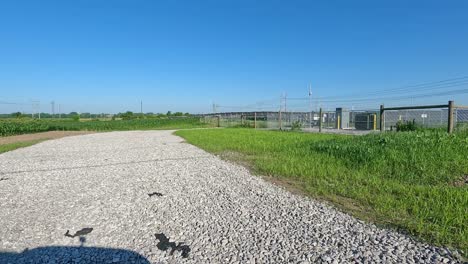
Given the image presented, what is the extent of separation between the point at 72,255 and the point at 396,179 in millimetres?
5426

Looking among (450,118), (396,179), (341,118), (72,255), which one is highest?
A: (341,118)

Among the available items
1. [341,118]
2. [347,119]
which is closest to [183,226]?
[341,118]

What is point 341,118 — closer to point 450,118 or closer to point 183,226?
point 450,118

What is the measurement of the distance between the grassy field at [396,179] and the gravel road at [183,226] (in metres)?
0.40

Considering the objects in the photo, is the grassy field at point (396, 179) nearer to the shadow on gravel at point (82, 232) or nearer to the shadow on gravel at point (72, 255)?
the shadow on gravel at point (72, 255)

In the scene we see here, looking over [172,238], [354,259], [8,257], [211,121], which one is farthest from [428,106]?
[211,121]

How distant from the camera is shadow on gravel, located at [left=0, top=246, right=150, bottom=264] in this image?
8.24ft

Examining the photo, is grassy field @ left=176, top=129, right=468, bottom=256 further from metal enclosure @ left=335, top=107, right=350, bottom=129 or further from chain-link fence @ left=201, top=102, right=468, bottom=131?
metal enclosure @ left=335, top=107, right=350, bottom=129

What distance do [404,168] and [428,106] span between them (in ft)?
24.8

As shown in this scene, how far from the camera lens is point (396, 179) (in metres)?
5.10

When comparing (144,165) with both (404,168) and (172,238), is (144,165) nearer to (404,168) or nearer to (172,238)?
(172,238)

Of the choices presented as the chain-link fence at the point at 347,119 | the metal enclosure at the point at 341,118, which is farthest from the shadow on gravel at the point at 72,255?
the metal enclosure at the point at 341,118

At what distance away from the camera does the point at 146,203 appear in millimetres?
4199

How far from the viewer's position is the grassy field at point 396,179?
3.10 m
